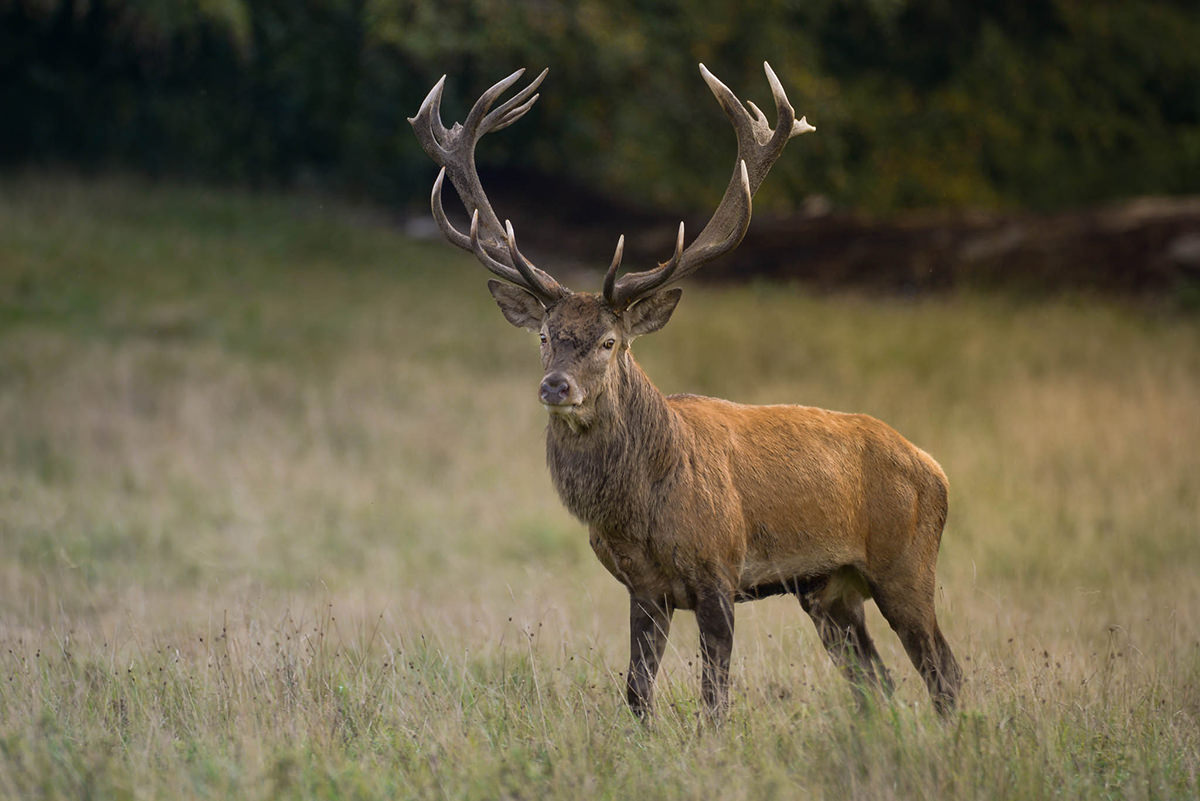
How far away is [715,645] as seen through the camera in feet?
16.1

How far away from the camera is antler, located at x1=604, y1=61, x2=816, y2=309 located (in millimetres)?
5262

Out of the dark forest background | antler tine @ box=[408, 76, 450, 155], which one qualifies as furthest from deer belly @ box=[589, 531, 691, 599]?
the dark forest background

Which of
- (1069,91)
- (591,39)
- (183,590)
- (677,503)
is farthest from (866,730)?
(1069,91)

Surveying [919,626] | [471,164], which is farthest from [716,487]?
[471,164]

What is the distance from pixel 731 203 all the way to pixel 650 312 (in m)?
→ 0.68

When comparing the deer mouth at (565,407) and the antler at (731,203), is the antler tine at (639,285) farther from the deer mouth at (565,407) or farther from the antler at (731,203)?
the deer mouth at (565,407)

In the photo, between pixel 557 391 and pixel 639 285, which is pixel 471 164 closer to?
pixel 639 285

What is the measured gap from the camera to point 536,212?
2077cm

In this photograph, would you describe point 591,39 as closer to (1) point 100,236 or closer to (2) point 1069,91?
(1) point 100,236

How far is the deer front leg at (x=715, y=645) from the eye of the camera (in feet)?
15.8

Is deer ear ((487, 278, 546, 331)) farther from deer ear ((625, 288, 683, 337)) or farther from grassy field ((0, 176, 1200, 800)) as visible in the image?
grassy field ((0, 176, 1200, 800))

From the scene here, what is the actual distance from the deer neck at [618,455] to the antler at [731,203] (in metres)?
0.33

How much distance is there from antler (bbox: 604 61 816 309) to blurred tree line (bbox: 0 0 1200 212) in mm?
11967

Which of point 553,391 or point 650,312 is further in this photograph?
point 650,312
